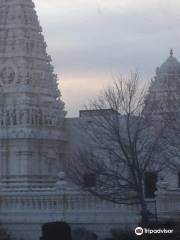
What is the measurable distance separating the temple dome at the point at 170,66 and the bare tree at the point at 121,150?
439 inches

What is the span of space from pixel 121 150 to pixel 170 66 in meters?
23.0

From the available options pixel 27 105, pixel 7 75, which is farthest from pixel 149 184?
pixel 7 75

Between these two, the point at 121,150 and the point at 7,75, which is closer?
the point at 121,150

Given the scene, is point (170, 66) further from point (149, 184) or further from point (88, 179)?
point (88, 179)

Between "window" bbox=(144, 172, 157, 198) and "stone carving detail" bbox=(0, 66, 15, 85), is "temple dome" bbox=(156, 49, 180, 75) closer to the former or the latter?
"stone carving detail" bbox=(0, 66, 15, 85)

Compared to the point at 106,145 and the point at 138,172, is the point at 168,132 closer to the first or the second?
the point at 106,145

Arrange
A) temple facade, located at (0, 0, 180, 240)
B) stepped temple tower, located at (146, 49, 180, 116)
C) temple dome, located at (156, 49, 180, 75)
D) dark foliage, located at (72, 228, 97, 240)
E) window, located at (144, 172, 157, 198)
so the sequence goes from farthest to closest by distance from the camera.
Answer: temple dome, located at (156, 49, 180, 75) < temple facade, located at (0, 0, 180, 240) < stepped temple tower, located at (146, 49, 180, 116) < window, located at (144, 172, 157, 198) < dark foliage, located at (72, 228, 97, 240)

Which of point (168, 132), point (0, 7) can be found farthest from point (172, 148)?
point (0, 7)

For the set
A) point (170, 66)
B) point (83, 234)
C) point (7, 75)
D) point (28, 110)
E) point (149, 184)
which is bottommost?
point (83, 234)

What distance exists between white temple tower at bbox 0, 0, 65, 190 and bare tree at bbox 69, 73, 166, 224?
3734 millimetres

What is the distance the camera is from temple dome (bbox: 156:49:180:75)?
7300 cm

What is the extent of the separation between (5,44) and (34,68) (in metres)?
2.60

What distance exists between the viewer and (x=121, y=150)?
52.4m

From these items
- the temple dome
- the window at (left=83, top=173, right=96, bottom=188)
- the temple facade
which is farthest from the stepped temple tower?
the window at (left=83, top=173, right=96, bottom=188)
